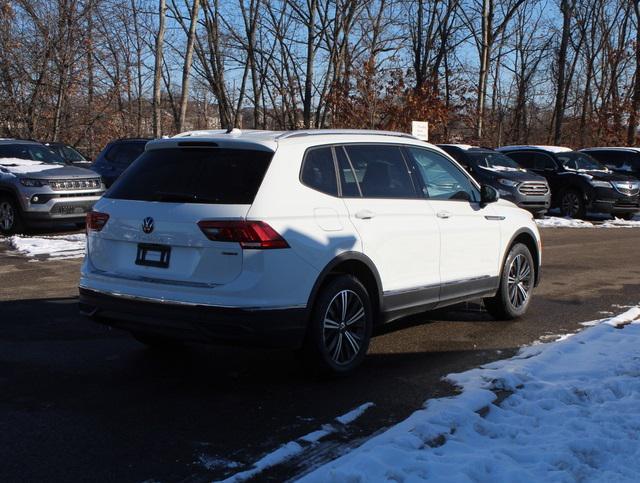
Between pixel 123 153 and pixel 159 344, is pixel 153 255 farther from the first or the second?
pixel 123 153

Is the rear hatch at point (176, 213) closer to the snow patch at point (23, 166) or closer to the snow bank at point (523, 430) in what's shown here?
the snow bank at point (523, 430)

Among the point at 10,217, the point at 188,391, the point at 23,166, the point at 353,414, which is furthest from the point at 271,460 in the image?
the point at 23,166

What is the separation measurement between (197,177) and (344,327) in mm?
1471

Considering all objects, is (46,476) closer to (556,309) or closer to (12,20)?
(556,309)

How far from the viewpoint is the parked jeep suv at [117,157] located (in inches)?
706

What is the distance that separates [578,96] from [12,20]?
120 ft

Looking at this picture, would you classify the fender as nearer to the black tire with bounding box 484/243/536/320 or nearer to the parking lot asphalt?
the parking lot asphalt

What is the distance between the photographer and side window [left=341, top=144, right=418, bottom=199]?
232 inches

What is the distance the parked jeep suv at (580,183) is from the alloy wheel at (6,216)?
536 inches

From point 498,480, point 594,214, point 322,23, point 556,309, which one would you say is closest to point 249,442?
point 498,480

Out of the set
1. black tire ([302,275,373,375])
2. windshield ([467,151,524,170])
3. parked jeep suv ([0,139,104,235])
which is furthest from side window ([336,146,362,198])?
windshield ([467,151,524,170])

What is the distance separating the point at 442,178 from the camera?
6824mm

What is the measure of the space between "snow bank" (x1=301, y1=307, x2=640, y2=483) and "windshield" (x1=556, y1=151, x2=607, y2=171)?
1569 centimetres

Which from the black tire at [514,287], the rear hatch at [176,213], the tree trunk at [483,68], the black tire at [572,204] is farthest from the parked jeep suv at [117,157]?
the tree trunk at [483,68]
